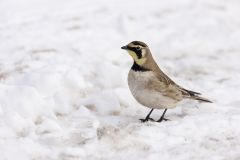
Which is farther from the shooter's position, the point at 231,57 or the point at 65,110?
the point at 231,57

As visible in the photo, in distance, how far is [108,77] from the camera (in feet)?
27.3

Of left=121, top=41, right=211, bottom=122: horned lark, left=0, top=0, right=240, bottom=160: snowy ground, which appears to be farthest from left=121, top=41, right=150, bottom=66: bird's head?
left=0, top=0, right=240, bottom=160: snowy ground

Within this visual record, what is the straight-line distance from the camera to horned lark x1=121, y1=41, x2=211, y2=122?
693 centimetres

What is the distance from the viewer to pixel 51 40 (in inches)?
397

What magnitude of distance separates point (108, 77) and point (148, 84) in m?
1.45

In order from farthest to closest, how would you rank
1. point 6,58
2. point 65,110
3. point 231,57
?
point 231,57, point 6,58, point 65,110

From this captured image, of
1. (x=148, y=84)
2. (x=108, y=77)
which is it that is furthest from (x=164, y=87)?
(x=108, y=77)

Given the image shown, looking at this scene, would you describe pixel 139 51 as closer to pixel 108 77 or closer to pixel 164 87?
pixel 164 87

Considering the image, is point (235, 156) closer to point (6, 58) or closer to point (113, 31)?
point (6, 58)

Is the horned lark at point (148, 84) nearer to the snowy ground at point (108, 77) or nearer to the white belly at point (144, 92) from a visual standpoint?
the white belly at point (144, 92)

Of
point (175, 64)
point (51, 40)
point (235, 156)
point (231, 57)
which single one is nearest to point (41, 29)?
point (51, 40)

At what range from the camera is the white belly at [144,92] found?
6914 millimetres

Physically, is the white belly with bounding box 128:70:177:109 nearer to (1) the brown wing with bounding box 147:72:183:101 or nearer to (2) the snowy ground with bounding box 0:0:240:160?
(1) the brown wing with bounding box 147:72:183:101

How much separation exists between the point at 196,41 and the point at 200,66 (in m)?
1.18
